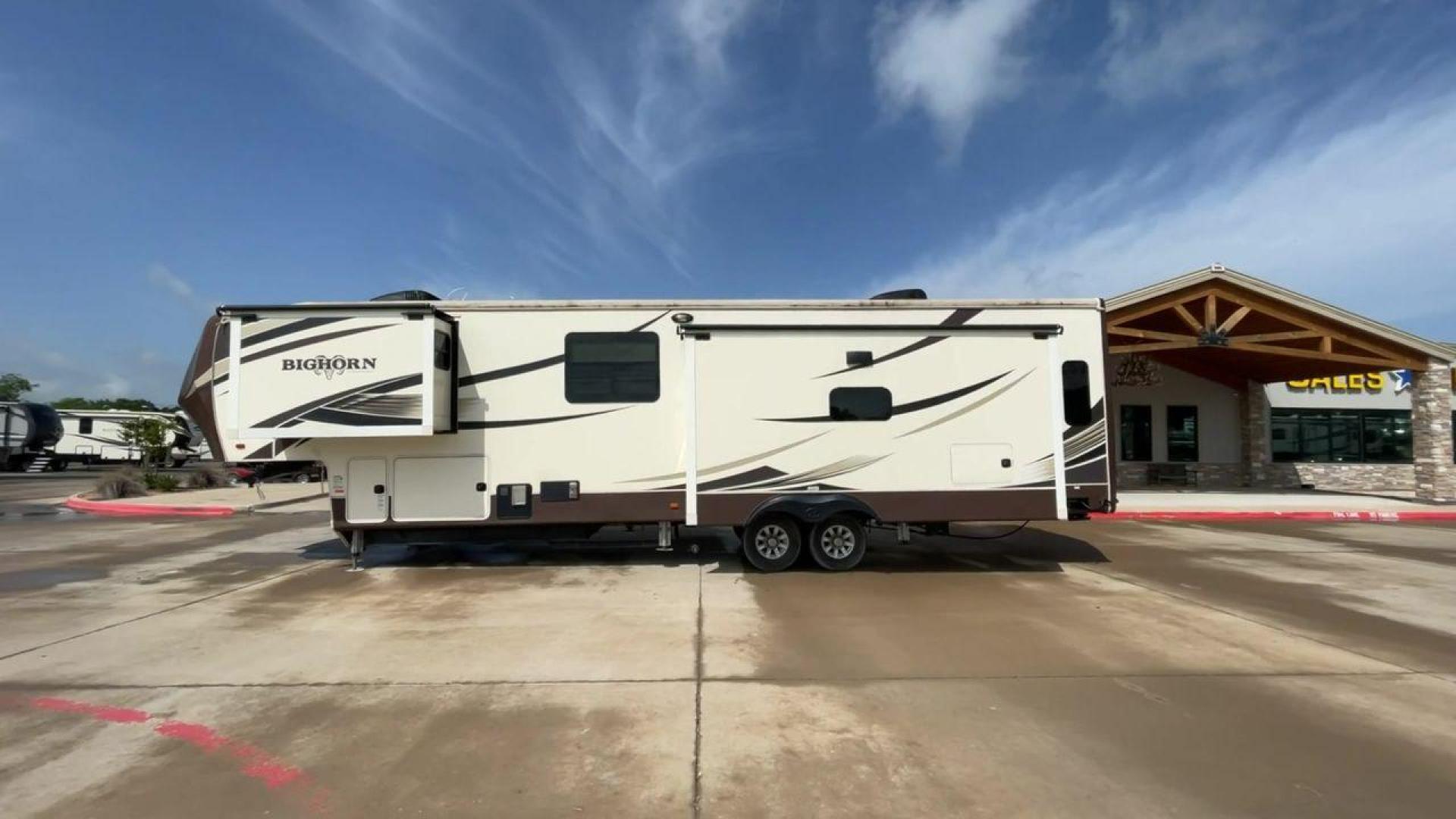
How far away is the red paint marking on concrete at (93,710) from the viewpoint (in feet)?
14.0

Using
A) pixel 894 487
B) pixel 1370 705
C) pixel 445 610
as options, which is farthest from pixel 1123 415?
pixel 445 610

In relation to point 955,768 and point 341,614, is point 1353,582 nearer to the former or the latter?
point 955,768

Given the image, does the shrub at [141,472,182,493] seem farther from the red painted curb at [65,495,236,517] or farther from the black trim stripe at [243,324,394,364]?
the black trim stripe at [243,324,394,364]

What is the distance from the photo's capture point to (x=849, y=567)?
845cm

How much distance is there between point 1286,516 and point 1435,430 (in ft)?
17.5

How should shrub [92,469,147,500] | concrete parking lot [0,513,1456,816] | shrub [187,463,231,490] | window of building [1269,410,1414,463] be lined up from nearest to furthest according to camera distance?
concrete parking lot [0,513,1456,816] → shrub [92,469,147,500] → shrub [187,463,231,490] → window of building [1269,410,1414,463]

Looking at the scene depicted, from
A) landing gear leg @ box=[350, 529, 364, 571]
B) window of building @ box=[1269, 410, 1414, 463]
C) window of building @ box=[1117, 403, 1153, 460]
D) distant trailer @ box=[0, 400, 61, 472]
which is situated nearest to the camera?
landing gear leg @ box=[350, 529, 364, 571]

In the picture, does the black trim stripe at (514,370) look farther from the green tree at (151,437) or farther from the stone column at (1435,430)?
the stone column at (1435,430)

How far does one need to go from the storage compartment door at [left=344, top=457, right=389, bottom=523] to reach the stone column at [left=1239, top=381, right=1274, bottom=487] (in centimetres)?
2263

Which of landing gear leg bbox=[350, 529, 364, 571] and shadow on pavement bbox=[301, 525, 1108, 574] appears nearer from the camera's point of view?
landing gear leg bbox=[350, 529, 364, 571]

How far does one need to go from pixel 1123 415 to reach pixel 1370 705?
18247 mm

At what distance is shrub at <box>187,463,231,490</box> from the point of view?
21047mm

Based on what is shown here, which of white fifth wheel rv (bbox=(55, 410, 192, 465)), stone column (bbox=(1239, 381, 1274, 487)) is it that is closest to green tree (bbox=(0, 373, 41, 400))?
white fifth wheel rv (bbox=(55, 410, 192, 465))

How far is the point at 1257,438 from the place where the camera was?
20469mm
